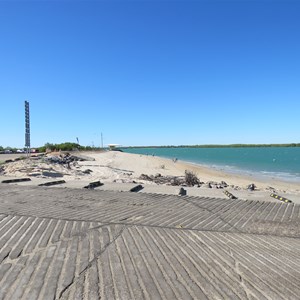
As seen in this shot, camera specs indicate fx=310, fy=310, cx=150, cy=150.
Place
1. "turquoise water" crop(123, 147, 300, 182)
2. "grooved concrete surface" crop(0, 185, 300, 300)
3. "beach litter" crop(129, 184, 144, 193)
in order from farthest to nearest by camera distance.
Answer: "turquoise water" crop(123, 147, 300, 182), "beach litter" crop(129, 184, 144, 193), "grooved concrete surface" crop(0, 185, 300, 300)

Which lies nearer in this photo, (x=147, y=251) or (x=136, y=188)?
(x=147, y=251)

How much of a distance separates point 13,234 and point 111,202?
11.5 ft

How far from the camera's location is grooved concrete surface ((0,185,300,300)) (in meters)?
3.44

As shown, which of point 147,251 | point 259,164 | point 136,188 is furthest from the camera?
point 259,164

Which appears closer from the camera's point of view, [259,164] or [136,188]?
[136,188]

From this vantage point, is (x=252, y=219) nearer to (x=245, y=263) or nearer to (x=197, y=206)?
(x=197, y=206)

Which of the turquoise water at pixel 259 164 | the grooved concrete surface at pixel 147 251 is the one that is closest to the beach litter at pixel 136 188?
the grooved concrete surface at pixel 147 251

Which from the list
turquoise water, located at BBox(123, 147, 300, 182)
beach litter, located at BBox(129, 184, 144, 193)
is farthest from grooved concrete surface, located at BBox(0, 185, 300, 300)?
turquoise water, located at BBox(123, 147, 300, 182)

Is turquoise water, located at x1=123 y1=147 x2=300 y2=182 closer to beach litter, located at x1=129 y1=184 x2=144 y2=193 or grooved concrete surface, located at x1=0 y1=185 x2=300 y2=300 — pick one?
beach litter, located at x1=129 y1=184 x2=144 y2=193

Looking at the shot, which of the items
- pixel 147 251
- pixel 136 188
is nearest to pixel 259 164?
pixel 136 188

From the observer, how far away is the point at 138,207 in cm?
803

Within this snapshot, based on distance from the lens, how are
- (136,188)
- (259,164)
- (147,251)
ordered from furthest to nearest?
(259,164)
(136,188)
(147,251)

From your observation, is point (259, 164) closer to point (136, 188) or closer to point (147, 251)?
point (136, 188)

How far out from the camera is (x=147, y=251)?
182 inches
